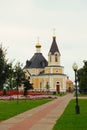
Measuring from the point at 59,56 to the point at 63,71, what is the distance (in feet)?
16.8

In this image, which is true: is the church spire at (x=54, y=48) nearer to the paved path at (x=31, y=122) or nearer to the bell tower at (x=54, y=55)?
the bell tower at (x=54, y=55)

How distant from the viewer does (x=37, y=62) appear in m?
137

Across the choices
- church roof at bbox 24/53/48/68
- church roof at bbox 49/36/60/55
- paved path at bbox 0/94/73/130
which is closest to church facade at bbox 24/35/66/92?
church roof at bbox 49/36/60/55

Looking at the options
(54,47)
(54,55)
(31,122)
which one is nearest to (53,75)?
(54,55)

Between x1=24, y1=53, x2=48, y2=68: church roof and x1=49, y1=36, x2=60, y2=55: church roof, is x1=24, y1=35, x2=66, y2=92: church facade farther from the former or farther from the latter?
Answer: x1=24, y1=53, x2=48, y2=68: church roof

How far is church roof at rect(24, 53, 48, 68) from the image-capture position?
136m

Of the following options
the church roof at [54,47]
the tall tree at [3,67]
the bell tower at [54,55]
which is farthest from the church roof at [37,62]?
the tall tree at [3,67]

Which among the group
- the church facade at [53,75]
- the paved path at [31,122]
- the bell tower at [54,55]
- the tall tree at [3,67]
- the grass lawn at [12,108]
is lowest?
the paved path at [31,122]

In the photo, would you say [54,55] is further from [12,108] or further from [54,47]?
[12,108]

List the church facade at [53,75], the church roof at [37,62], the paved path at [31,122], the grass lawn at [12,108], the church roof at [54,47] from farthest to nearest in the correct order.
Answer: the church roof at [37,62] → the church roof at [54,47] → the church facade at [53,75] → the grass lawn at [12,108] → the paved path at [31,122]

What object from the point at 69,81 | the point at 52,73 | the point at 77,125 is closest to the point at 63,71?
the point at 52,73

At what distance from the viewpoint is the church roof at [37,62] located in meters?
136

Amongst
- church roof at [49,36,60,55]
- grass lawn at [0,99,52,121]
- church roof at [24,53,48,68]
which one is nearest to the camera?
grass lawn at [0,99,52,121]

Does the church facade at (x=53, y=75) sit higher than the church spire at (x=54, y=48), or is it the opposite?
the church spire at (x=54, y=48)
